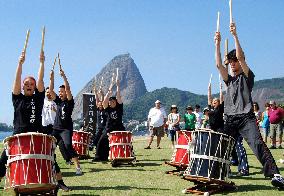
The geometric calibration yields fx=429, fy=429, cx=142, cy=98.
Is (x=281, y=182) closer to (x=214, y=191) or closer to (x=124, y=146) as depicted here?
(x=214, y=191)

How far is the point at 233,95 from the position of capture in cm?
825

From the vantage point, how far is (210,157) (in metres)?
8.06

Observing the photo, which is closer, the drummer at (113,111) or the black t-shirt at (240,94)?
the black t-shirt at (240,94)

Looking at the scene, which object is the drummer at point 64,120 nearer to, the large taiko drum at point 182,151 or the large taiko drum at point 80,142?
the large taiko drum at point 182,151

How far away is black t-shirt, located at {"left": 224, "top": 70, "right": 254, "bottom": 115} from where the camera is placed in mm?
8133

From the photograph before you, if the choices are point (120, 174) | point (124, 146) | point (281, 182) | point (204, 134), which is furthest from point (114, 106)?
point (281, 182)

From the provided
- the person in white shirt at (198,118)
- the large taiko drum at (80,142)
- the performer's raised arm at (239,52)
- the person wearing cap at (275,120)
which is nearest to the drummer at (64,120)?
the large taiko drum at (80,142)

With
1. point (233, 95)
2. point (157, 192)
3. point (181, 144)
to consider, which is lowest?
point (157, 192)

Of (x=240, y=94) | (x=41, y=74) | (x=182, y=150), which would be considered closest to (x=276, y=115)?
(x=182, y=150)

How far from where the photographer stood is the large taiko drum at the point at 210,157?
7.96m

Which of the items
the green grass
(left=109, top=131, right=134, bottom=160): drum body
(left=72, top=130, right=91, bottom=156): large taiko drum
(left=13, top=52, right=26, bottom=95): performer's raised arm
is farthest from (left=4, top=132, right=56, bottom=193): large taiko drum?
(left=72, top=130, right=91, bottom=156): large taiko drum

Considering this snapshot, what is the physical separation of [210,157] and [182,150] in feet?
9.80

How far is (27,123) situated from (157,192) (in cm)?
271

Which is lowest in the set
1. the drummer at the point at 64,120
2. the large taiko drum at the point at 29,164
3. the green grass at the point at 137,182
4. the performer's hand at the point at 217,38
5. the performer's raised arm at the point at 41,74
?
the green grass at the point at 137,182
